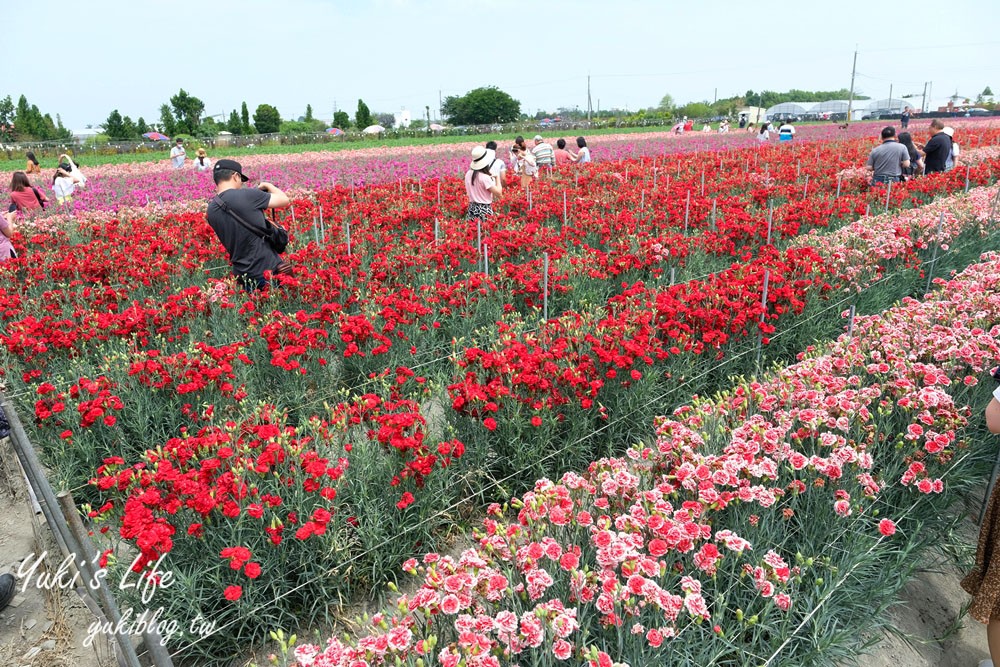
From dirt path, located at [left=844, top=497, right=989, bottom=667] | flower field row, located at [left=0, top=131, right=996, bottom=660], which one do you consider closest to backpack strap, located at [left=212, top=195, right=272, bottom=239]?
flower field row, located at [left=0, top=131, right=996, bottom=660]

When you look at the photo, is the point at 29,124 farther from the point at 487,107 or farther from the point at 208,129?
the point at 487,107

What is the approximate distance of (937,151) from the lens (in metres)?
12.4

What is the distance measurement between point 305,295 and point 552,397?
120 inches

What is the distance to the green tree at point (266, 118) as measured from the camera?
3120 inches

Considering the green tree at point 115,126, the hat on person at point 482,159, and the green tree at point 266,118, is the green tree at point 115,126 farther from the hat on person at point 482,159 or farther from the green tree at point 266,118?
the hat on person at point 482,159

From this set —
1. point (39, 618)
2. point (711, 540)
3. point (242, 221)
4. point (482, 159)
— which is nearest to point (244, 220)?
point (242, 221)

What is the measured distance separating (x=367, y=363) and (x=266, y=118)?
85.1m

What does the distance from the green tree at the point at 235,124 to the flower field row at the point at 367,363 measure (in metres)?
68.0

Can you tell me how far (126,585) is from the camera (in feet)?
8.66

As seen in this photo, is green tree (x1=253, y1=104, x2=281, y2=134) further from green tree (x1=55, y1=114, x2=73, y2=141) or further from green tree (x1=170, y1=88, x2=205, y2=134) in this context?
green tree (x1=55, y1=114, x2=73, y2=141)

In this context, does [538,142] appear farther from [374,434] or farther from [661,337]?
[374,434]

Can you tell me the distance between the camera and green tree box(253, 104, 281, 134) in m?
79.2

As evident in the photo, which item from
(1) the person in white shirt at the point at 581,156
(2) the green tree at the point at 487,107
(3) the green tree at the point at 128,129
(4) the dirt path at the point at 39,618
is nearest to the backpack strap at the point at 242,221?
(4) the dirt path at the point at 39,618

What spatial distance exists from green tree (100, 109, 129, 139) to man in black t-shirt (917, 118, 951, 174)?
68.6 metres
